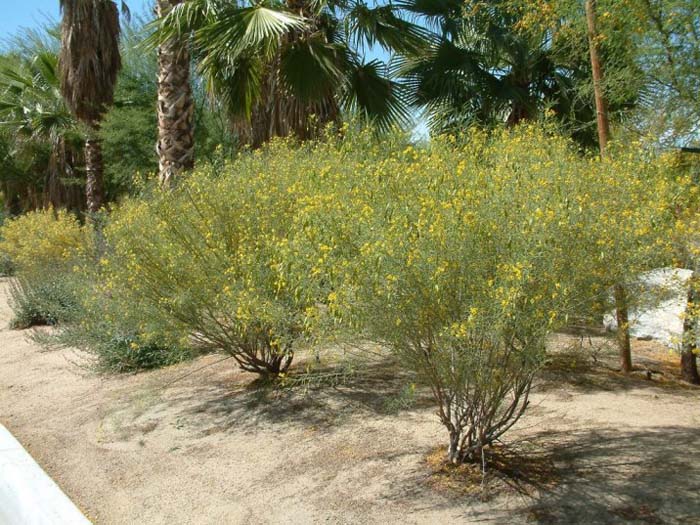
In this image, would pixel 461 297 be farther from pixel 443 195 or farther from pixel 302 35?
pixel 302 35

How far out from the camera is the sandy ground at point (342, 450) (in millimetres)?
4855

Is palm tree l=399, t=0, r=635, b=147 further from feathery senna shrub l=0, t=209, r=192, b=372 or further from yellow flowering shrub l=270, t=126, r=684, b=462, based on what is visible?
yellow flowering shrub l=270, t=126, r=684, b=462

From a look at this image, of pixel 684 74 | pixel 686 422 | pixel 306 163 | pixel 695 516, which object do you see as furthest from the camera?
pixel 684 74

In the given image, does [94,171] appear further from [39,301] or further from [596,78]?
[596,78]

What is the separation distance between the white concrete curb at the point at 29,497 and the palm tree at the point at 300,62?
5.96 m

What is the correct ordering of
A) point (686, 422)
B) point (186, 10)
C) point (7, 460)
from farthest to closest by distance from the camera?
1. point (186, 10)
2. point (7, 460)
3. point (686, 422)

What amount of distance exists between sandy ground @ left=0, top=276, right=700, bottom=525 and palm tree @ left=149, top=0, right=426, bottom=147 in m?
4.64

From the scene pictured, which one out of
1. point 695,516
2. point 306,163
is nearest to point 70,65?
point 306,163

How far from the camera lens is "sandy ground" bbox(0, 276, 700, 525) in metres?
4.86

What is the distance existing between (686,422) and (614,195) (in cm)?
220

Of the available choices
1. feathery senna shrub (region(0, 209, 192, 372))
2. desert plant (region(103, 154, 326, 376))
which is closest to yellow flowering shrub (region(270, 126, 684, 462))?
desert plant (region(103, 154, 326, 376))

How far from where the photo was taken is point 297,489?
18.0ft

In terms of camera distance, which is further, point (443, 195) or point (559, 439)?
point (559, 439)

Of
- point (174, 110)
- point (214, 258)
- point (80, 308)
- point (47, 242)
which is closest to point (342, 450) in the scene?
point (214, 258)
